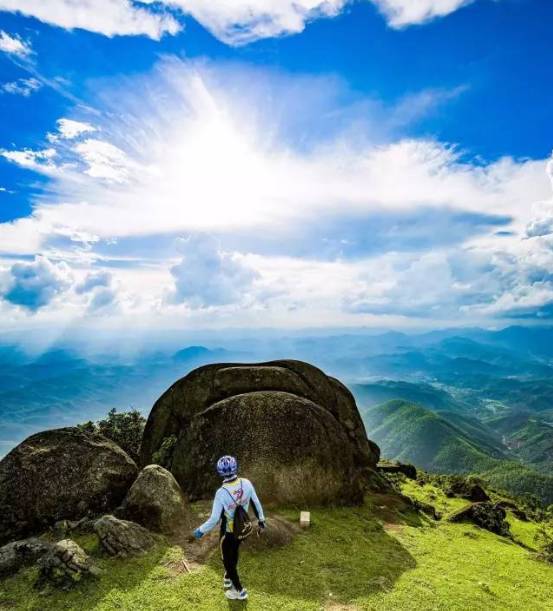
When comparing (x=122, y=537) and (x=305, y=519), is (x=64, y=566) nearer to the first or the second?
(x=122, y=537)

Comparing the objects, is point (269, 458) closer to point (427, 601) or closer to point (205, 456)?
point (205, 456)

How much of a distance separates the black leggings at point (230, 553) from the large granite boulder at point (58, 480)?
962 cm

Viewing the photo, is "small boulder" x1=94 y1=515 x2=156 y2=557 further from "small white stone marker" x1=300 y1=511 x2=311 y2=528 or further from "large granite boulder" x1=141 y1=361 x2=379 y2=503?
"small white stone marker" x1=300 y1=511 x2=311 y2=528

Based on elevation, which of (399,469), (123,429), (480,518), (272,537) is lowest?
(399,469)

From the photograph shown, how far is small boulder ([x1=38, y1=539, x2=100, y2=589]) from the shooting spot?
47.6ft

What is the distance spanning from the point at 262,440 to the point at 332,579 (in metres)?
9.40

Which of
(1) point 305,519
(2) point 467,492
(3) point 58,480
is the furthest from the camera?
(2) point 467,492

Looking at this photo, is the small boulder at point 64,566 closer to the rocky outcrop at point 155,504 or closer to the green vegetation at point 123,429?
the rocky outcrop at point 155,504

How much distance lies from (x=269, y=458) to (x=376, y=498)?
10328mm

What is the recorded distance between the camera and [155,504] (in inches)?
764

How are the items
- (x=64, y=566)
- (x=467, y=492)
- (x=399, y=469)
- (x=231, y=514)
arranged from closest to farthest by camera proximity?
(x=231, y=514), (x=64, y=566), (x=467, y=492), (x=399, y=469)

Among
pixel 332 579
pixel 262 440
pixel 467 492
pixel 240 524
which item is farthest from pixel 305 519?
pixel 467 492

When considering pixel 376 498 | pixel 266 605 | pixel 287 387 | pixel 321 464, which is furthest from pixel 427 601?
pixel 287 387

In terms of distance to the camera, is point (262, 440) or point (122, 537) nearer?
point (122, 537)
